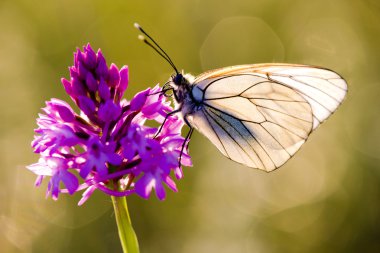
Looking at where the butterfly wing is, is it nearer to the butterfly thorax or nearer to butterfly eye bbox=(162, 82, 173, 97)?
the butterfly thorax

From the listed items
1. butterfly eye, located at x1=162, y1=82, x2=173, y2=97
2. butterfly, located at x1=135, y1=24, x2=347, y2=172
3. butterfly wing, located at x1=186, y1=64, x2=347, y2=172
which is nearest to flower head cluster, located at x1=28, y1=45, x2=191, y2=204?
butterfly eye, located at x1=162, y1=82, x2=173, y2=97

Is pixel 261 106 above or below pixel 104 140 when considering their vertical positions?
above

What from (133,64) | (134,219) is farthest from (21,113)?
(134,219)

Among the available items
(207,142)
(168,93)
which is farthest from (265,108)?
(207,142)

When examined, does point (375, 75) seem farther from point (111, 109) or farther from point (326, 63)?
point (111, 109)

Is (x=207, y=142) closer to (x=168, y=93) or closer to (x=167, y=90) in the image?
(x=168, y=93)
